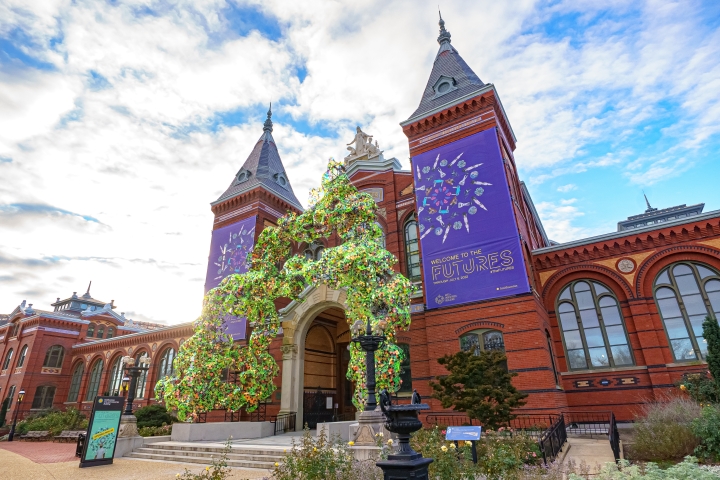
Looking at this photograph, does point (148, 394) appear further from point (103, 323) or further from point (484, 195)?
point (484, 195)

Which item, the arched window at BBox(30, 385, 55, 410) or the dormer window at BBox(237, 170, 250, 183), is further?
the arched window at BBox(30, 385, 55, 410)

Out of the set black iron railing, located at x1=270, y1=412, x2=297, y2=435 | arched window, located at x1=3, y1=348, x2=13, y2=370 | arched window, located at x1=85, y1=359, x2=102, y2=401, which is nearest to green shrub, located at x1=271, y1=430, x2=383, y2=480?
black iron railing, located at x1=270, y1=412, x2=297, y2=435

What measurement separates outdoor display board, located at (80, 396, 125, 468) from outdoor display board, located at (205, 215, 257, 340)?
436 inches

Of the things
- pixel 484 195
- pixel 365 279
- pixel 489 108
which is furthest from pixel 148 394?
pixel 489 108

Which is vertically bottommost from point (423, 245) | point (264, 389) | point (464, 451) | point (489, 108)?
point (464, 451)

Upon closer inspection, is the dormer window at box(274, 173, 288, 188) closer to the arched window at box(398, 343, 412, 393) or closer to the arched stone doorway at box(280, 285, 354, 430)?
the arched stone doorway at box(280, 285, 354, 430)

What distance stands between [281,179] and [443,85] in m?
13.8

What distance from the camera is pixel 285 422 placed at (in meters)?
18.1

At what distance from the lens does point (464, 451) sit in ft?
25.6

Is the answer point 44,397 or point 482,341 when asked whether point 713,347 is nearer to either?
point 482,341

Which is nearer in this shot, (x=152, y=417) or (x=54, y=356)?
(x=152, y=417)

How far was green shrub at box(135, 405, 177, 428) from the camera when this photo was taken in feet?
69.8

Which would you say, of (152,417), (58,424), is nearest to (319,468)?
(152,417)

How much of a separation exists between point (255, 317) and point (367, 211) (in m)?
6.73
